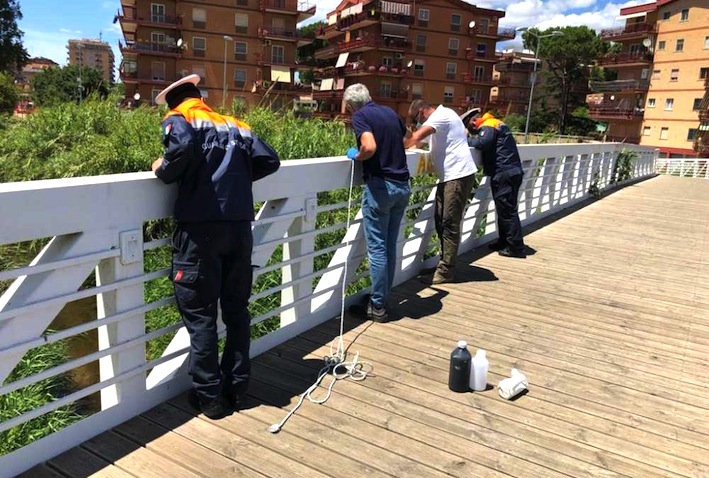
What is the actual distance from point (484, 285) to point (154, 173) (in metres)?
3.72

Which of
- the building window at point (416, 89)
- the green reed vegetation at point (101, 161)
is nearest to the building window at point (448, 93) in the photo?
the building window at point (416, 89)

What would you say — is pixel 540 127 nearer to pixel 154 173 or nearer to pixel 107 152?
pixel 107 152

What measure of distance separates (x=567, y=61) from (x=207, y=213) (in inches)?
2714

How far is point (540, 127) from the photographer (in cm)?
6512

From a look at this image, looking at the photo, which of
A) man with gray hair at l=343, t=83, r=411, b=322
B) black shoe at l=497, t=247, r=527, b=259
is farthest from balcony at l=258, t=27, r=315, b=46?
man with gray hair at l=343, t=83, r=411, b=322

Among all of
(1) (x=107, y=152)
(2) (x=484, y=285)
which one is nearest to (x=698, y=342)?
(2) (x=484, y=285)

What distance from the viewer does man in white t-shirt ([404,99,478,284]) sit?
205 inches

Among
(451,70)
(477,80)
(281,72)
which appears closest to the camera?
(281,72)

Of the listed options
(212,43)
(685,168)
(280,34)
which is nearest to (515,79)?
(280,34)

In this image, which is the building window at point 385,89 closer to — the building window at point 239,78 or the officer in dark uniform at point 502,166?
the building window at point 239,78

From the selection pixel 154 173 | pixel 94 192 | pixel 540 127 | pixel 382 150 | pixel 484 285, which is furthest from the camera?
pixel 540 127

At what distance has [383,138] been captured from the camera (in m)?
4.23

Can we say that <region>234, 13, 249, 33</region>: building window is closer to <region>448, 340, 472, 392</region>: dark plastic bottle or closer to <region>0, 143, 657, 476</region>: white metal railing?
<region>0, 143, 657, 476</region>: white metal railing

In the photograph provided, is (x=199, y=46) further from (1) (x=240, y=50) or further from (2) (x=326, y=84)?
(2) (x=326, y=84)
